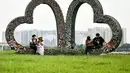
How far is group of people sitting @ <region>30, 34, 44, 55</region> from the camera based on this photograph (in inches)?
1083

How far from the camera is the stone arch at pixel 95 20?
2645 cm

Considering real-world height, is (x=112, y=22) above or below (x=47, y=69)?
above

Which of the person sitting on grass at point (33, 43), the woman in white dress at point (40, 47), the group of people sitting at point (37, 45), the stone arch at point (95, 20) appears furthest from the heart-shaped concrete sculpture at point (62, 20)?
the woman in white dress at point (40, 47)

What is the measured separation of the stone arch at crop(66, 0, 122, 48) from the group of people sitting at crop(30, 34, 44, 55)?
5.82 ft

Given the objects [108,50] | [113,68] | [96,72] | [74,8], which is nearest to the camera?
[96,72]

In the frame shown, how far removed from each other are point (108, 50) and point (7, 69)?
12366 mm

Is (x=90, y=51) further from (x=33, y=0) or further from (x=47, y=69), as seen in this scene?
(x=47, y=69)

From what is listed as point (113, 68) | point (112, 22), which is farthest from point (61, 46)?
point (113, 68)

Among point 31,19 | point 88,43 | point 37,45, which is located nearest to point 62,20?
point 31,19

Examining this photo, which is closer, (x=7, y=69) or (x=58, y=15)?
(x=7, y=69)

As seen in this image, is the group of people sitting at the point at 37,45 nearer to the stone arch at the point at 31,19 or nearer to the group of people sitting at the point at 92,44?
the stone arch at the point at 31,19

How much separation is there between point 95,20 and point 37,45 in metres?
3.94

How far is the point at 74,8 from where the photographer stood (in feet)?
93.0

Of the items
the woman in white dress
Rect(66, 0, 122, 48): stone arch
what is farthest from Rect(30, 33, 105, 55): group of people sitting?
Rect(66, 0, 122, 48): stone arch
